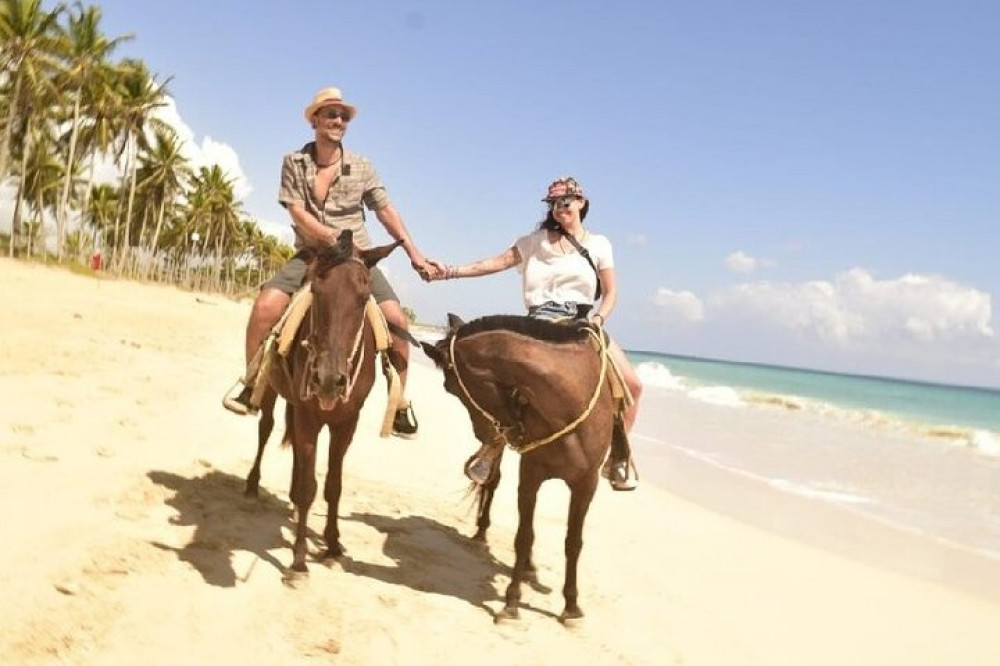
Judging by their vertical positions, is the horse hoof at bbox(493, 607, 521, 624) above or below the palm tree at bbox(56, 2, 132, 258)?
below

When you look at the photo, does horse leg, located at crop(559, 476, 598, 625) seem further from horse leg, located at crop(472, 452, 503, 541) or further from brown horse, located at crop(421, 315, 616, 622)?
horse leg, located at crop(472, 452, 503, 541)

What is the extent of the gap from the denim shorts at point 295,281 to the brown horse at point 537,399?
909mm

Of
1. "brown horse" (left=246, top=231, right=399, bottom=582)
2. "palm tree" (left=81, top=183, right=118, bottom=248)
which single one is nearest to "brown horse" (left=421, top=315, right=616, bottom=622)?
"brown horse" (left=246, top=231, right=399, bottom=582)

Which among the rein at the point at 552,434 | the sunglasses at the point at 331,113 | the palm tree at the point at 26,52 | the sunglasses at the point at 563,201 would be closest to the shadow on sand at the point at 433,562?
the rein at the point at 552,434

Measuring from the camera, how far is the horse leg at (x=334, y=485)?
4.94 m

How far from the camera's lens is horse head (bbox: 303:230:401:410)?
3.94 meters

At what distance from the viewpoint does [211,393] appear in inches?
424

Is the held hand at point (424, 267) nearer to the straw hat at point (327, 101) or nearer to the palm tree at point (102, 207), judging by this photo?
the straw hat at point (327, 101)

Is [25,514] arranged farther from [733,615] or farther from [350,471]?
[733,615]

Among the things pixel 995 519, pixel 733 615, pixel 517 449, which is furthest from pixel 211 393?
pixel 995 519

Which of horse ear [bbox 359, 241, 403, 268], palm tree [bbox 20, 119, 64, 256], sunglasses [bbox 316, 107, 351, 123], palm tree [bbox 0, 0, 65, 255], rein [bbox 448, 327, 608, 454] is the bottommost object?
rein [bbox 448, 327, 608, 454]

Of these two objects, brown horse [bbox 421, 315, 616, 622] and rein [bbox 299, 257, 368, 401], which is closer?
rein [bbox 299, 257, 368, 401]

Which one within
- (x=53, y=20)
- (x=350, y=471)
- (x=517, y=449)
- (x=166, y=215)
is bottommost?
(x=350, y=471)

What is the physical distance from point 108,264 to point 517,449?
268ft
